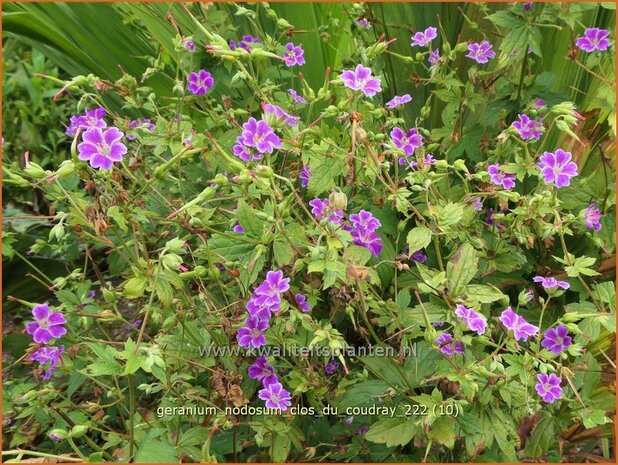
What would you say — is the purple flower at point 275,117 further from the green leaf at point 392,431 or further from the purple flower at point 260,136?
the green leaf at point 392,431

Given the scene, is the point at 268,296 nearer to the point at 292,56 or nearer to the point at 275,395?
the point at 275,395

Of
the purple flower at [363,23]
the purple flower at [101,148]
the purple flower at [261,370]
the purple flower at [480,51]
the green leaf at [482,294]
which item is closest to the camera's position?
the purple flower at [101,148]

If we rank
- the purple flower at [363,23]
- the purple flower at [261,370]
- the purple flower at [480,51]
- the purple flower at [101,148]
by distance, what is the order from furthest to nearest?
the purple flower at [363,23], the purple flower at [480,51], the purple flower at [261,370], the purple flower at [101,148]

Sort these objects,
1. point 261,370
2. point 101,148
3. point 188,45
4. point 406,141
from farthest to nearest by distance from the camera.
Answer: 1. point 188,45
2. point 406,141
3. point 261,370
4. point 101,148

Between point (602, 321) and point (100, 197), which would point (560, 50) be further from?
point (100, 197)

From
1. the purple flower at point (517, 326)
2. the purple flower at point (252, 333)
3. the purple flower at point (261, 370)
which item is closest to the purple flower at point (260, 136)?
the purple flower at point (252, 333)

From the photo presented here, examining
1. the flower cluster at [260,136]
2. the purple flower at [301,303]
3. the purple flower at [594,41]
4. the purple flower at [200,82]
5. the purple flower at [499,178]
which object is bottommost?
the purple flower at [301,303]

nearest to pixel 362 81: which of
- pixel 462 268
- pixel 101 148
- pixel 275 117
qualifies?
pixel 275 117

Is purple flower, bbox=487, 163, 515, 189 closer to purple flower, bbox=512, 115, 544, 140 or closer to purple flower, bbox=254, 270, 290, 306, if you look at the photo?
purple flower, bbox=512, 115, 544, 140
